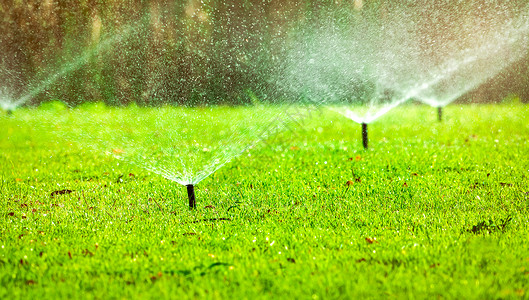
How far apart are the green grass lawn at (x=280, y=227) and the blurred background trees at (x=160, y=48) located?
36.5 feet

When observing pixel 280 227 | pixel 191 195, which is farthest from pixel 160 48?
pixel 280 227

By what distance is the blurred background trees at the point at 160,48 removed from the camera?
1892 cm

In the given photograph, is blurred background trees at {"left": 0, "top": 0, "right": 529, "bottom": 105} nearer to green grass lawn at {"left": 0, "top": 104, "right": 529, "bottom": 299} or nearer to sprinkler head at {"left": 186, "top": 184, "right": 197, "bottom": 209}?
green grass lawn at {"left": 0, "top": 104, "right": 529, "bottom": 299}

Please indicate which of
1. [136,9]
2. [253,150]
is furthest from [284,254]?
[136,9]

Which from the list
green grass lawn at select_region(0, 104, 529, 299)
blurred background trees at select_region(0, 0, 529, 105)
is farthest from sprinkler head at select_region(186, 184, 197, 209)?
blurred background trees at select_region(0, 0, 529, 105)

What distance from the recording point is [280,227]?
457cm

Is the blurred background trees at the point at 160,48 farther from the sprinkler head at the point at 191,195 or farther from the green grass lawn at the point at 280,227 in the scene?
the sprinkler head at the point at 191,195

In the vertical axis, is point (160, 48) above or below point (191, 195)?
above

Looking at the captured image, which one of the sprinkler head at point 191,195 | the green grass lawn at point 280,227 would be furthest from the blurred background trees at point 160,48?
the sprinkler head at point 191,195

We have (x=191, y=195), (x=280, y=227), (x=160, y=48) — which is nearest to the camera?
(x=280, y=227)

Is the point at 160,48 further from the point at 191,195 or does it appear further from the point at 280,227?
the point at 280,227

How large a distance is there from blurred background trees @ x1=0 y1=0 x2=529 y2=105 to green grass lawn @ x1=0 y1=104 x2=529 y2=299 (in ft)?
36.5

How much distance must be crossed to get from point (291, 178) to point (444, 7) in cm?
1175

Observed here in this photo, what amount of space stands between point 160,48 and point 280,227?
640 inches
